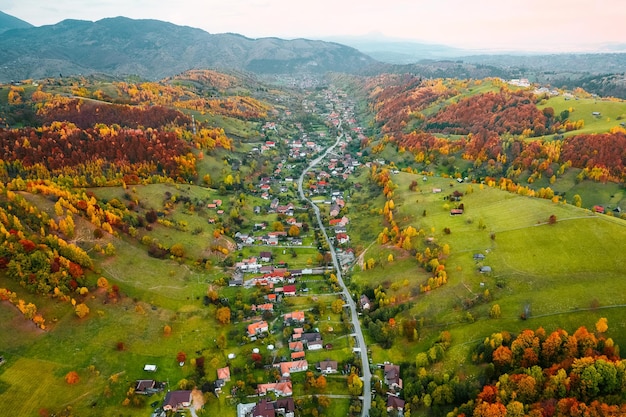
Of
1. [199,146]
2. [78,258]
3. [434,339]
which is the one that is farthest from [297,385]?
[199,146]

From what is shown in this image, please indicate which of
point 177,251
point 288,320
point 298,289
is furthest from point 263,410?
point 177,251

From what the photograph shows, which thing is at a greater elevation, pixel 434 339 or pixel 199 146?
pixel 199 146

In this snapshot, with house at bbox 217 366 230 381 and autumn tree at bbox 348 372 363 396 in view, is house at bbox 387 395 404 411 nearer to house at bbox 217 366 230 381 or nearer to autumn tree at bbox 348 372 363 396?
autumn tree at bbox 348 372 363 396

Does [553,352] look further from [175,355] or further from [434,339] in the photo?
[175,355]

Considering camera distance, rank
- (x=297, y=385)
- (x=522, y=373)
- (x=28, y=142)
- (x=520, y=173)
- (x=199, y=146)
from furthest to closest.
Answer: (x=199, y=146), (x=520, y=173), (x=28, y=142), (x=297, y=385), (x=522, y=373)

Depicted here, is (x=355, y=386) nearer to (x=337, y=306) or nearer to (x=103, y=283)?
(x=337, y=306)

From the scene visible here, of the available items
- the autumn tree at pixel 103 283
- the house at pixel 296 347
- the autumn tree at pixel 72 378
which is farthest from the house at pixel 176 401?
the autumn tree at pixel 103 283

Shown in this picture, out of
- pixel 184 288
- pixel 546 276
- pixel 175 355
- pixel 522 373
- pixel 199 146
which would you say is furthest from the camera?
pixel 199 146

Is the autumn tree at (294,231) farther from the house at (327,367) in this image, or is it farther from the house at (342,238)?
the house at (327,367)
